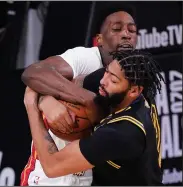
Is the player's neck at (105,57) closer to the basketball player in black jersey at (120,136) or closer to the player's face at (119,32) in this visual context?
the player's face at (119,32)

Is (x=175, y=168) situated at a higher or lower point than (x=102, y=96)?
lower

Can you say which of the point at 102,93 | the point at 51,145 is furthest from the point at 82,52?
the point at 51,145

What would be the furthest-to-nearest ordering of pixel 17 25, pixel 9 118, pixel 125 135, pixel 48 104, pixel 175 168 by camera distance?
1. pixel 17 25
2. pixel 9 118
3. pixel 175 168
4. pixel 48 104
5. pixel 125 135

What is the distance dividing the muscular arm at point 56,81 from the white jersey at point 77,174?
71 millimetres

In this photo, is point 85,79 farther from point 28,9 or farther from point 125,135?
point 28,9

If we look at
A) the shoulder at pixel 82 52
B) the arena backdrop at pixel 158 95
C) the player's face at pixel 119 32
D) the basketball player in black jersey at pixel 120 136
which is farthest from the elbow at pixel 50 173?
the arena backdrop at pixel 158 95

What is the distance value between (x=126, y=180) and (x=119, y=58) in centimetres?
58

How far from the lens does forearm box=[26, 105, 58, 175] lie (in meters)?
2.55

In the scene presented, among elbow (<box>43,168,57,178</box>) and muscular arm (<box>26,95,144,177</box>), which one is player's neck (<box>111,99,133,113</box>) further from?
elbow (<box>43,168,57,178</box>)

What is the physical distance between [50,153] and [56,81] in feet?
1.16

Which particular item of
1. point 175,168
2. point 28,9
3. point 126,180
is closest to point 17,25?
point 28,9

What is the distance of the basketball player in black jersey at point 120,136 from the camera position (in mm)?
2449

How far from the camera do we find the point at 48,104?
8.59 ft

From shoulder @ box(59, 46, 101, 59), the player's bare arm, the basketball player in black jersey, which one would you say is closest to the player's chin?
the basketball player in black jersey
